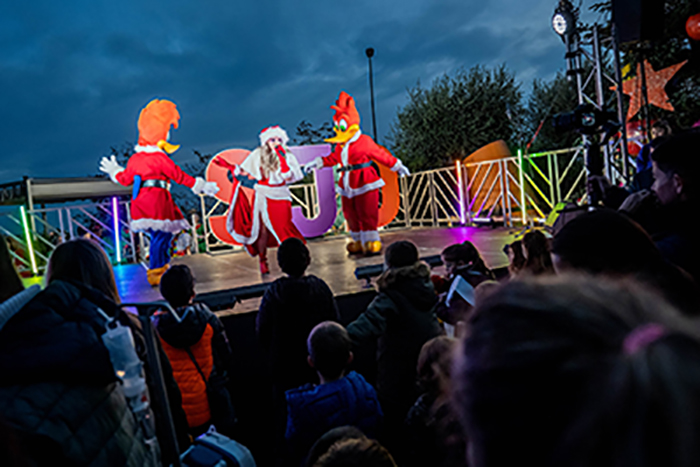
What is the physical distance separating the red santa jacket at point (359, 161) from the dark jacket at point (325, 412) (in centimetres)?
384

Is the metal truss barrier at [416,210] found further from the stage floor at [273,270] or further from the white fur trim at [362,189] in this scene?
the white fur trim at [362,189]

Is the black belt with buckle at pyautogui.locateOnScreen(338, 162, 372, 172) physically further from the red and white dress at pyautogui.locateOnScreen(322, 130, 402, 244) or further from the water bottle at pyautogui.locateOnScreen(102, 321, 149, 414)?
A: the water bottle at pyautogui.locateOnScreen(102, 321, 149, 414)

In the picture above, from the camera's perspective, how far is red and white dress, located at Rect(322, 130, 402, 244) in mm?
5344

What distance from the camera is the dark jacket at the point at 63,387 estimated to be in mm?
807

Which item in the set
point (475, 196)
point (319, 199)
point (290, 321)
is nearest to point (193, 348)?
point (290, 321)

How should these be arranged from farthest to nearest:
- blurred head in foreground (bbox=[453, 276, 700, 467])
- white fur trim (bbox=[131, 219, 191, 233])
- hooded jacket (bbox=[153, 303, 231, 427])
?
white fur trim (bbox=[131, 219, 191, 233]) → hooded jacket (bbox=[153, 303, 231, 427]) → blurred head in foreground (bbox=[453, 276, 700, 467])

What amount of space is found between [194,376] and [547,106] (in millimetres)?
15885

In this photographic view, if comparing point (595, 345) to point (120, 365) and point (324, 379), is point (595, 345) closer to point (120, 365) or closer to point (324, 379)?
point (120, 365)

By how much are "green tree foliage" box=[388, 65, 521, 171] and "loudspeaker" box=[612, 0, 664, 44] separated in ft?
28.0

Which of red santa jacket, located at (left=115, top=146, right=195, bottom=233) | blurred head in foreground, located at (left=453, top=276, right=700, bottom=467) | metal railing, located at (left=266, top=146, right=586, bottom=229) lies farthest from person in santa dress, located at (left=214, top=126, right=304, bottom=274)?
metal railing, located at (left=266, top=146, right=586, bottom=229)

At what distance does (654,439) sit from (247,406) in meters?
2.90

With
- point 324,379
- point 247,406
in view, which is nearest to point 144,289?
point 247,406

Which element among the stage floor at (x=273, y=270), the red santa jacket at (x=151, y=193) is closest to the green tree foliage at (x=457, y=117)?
the stage floor at (x=273, y=270)

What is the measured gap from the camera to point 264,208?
4.77 m
